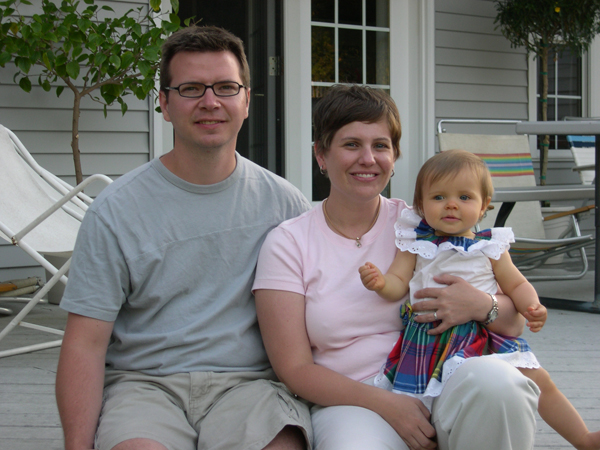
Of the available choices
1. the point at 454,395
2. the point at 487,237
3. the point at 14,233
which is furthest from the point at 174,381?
the point at 14,233

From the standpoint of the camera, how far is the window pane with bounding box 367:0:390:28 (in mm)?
5023

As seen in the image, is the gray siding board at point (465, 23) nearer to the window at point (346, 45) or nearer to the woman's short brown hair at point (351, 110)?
the window at point (346, 45)

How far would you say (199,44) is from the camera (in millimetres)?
1425

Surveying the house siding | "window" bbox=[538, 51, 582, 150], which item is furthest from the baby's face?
"window" bbox=[538, 51, 582, 150]

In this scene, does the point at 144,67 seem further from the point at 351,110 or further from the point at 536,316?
the point at 536,316

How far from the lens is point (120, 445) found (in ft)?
3.87

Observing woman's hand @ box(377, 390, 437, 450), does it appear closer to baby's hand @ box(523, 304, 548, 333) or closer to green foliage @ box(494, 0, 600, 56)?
baby's hand @ box(523, 304, 548, 333)

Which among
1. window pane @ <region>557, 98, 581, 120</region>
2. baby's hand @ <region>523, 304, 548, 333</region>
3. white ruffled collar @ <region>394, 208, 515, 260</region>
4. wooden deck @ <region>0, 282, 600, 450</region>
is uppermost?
window pane @ <region>557, 98, 581, 120</region>

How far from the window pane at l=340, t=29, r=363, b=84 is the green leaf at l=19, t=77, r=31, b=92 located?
2343mm

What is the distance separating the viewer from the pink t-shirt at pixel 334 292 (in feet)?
4.60

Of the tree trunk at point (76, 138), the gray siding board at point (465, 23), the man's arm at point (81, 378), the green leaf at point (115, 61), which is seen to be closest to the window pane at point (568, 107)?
the gray siding board at point (465, 23)

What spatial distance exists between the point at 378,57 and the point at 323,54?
0.50 m

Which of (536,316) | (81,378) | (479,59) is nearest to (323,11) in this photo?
(479,59)

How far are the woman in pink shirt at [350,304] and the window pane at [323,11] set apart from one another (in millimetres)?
3578
